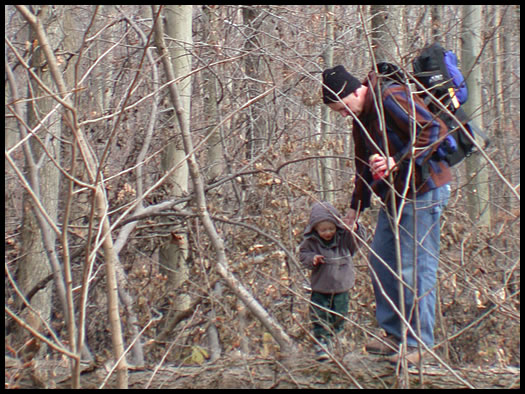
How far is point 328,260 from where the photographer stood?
3.96 metres

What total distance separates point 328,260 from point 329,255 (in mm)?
47

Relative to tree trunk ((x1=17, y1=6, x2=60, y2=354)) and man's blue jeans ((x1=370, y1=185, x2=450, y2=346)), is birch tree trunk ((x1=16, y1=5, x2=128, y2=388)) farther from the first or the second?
tree trunk ((x1=17, y1=6, x2=60, y2=354))

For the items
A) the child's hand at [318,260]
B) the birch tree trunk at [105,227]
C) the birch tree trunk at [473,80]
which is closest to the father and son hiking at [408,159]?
the child's hand at [318,260]

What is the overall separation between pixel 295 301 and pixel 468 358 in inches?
53.8

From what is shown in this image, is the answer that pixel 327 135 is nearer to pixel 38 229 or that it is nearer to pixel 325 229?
pixel 325 229

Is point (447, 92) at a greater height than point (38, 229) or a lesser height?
greater

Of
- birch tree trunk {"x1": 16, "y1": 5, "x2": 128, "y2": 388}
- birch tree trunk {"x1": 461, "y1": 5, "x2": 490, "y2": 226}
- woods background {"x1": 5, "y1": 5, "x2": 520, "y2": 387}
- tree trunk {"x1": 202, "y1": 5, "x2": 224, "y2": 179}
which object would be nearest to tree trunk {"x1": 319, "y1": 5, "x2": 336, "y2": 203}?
woods background {"x1": 5, "y1": 5, "x2": 520, "y2": 387}

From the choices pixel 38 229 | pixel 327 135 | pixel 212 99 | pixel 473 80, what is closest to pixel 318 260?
pixel 38 229

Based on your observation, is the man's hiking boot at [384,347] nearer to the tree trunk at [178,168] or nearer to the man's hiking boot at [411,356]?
the man's hiking boot at [411,356]

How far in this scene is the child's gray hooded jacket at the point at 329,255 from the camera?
13.0 feet

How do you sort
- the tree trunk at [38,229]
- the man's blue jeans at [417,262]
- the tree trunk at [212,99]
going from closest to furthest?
the man's blue jeans at [417,262], the tree trunk at [38,229], the tree trunk at [212,99]
